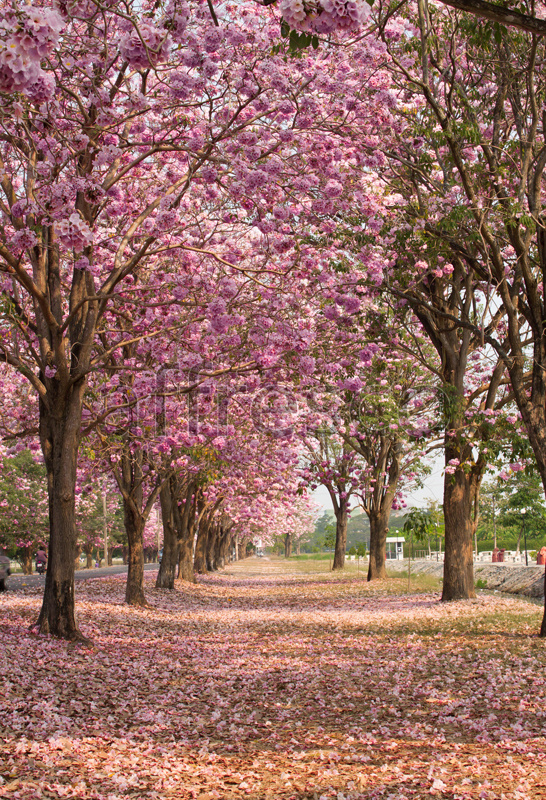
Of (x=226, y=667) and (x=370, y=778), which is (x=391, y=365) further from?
(x=370, y=778)

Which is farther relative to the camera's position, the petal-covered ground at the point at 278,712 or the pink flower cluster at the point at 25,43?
the petal-covered ground at the point at 278,712

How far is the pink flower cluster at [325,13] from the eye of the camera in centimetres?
377

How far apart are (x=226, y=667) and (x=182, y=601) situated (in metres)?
11.0

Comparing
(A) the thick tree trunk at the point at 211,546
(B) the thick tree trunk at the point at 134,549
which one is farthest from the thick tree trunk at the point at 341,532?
(B) the thick tree trunk at the point at 134,549

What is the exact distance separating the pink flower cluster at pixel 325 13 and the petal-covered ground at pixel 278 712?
4.72 metres

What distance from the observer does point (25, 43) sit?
3.70 m

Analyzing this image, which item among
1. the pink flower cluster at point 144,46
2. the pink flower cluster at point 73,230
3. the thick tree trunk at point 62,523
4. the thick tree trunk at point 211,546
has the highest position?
the pink flower cluster at point 144,46

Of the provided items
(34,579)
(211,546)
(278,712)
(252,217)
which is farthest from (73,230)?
(211,546)

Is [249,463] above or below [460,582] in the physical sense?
above

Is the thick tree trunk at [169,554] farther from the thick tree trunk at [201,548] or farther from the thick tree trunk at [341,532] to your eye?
the thick tree trunk at [341,532]

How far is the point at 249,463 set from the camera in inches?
772

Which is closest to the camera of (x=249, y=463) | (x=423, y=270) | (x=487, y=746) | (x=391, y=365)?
(x=487, y=746)

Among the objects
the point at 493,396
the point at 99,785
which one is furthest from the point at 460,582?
the point at 99,785

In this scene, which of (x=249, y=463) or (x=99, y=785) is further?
(x=249, y=463)
